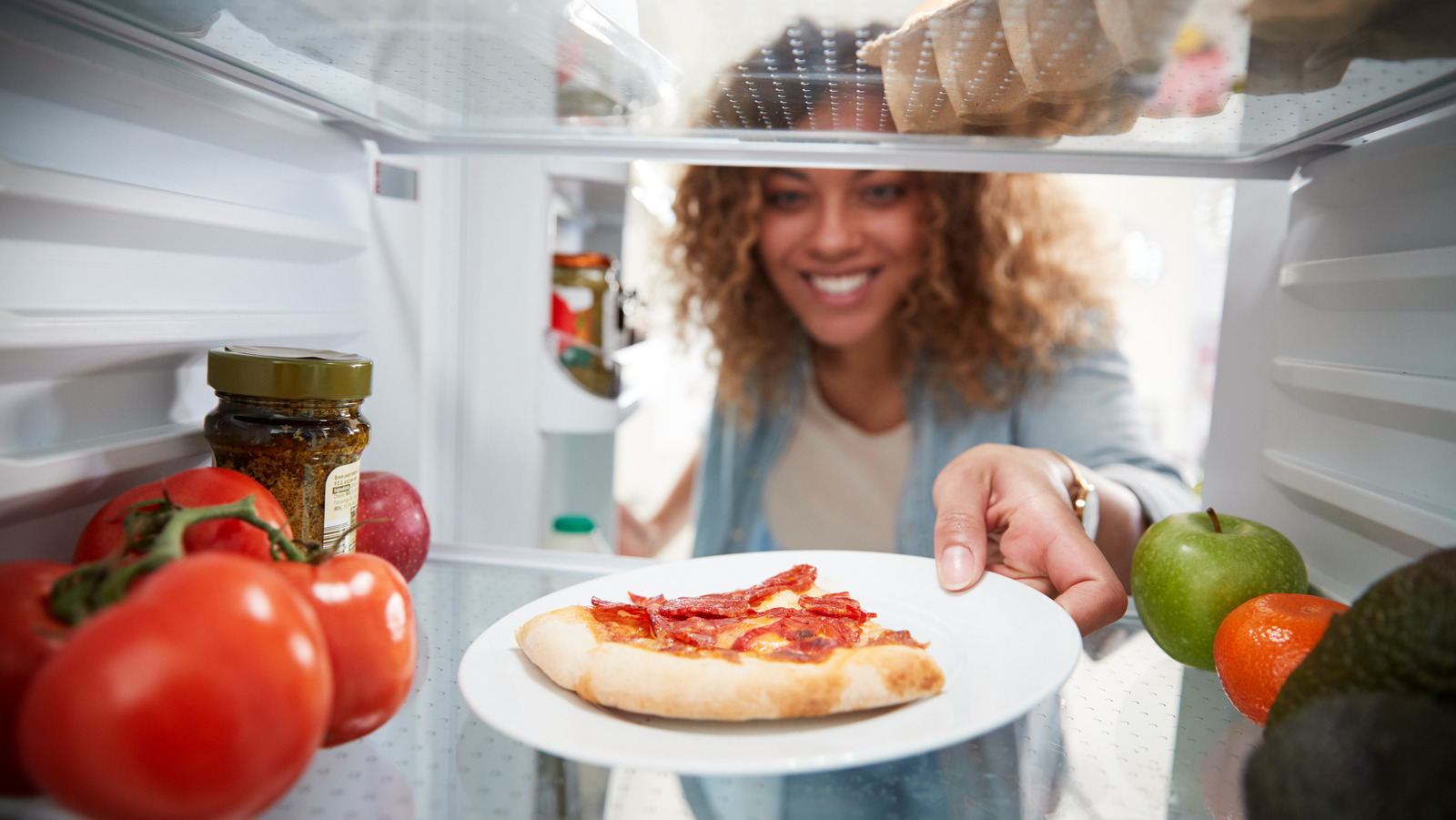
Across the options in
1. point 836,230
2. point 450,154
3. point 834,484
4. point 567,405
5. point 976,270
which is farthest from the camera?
point 834,484

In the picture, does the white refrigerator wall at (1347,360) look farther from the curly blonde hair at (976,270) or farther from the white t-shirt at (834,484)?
the white t-shirt at (834,484)

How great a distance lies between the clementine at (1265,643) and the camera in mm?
599

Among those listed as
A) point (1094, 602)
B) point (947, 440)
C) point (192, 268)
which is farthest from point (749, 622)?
point (947, 440)

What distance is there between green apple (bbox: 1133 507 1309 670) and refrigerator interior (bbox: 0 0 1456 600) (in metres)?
0.09

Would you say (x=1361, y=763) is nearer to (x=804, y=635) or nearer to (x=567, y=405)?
(x=804, y=635)

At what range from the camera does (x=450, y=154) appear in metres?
1.03

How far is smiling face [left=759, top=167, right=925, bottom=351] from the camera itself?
5.32 feet

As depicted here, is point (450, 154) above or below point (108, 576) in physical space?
above

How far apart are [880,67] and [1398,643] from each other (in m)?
0.50

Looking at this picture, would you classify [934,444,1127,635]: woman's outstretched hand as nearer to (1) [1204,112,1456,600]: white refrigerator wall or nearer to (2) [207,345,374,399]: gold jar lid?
(1) [1204,112,1456,600]: white refrigerator wall

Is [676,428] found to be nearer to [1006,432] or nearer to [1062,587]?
[1006,432]

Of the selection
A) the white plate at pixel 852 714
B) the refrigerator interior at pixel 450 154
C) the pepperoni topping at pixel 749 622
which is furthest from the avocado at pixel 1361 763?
the refrigerator interior at pixel 450 154

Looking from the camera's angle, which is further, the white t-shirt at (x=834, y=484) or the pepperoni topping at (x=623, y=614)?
the white t-shirt at (x=834, y=484)

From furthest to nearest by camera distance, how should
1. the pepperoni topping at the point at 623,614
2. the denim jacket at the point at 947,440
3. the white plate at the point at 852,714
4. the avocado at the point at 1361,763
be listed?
the denim jacket at the point at 947,440, the pepperoni topping at the point at 623,614, the white plate at the point at 852,714, the avocado at the point at 1361,763
